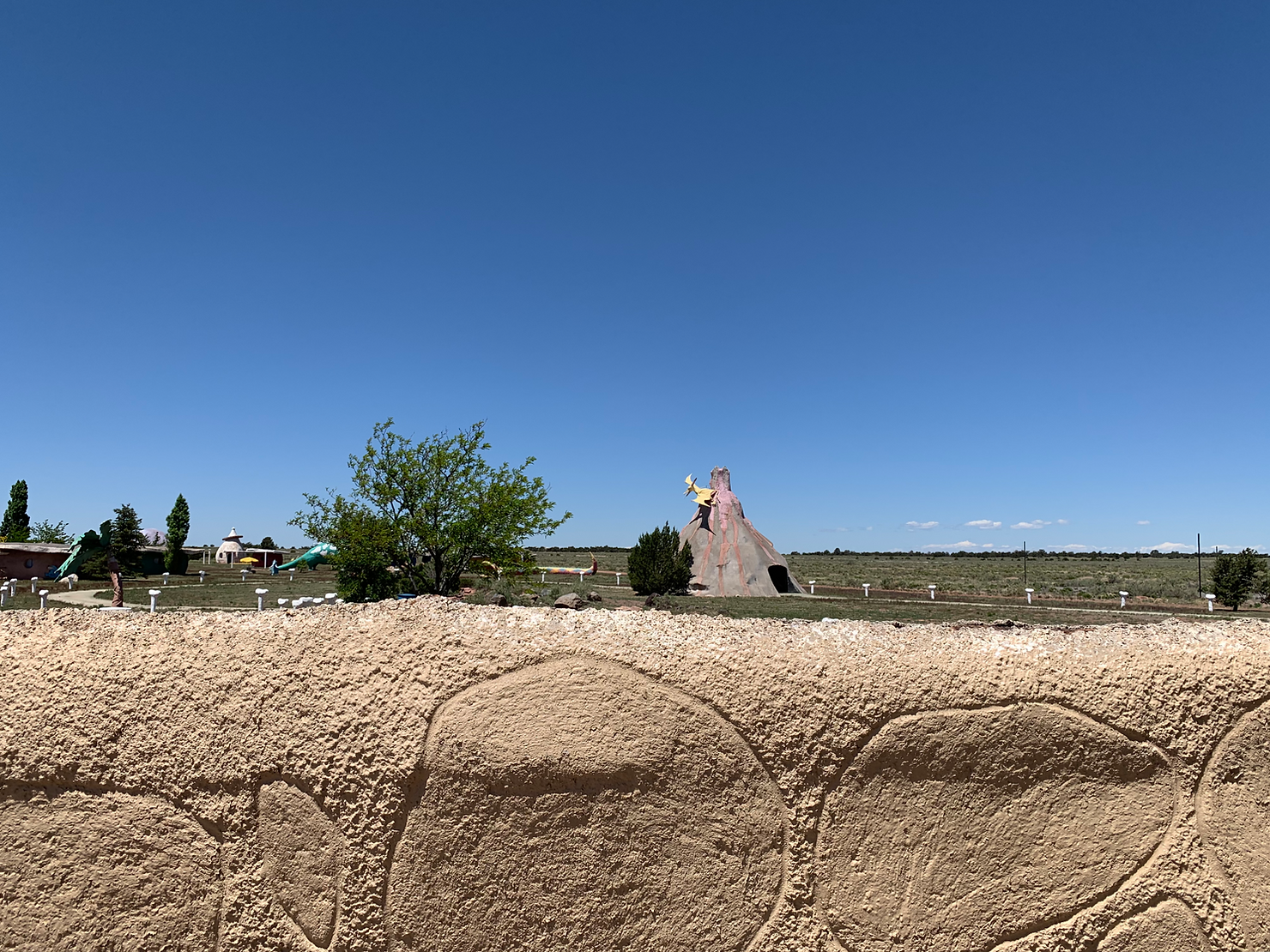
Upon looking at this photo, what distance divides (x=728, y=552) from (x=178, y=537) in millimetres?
30202

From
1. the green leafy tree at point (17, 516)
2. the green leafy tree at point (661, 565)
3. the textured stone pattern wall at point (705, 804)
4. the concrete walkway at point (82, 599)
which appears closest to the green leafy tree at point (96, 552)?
the concrete walkway at point (82, 599)

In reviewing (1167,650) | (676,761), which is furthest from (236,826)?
(1167,650)

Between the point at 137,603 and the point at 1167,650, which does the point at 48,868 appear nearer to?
the point at 1167,650

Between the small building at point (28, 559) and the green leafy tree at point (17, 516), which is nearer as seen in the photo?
the small building at point (28, 559)

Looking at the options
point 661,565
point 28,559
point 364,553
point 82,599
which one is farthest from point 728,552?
point 28,559

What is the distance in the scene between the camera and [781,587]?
28.7 m

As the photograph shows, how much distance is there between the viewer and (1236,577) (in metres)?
21.9

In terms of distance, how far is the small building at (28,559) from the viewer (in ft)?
108

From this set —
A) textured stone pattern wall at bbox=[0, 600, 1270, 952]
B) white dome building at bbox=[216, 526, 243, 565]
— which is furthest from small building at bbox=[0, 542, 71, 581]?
textured stone pattern wall at bbox=[0, 600, 1270, 952]

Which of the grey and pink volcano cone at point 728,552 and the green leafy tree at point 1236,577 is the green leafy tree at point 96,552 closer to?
the grey and pink volcano cone at point 728,552

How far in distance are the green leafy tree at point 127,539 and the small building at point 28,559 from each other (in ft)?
6.60

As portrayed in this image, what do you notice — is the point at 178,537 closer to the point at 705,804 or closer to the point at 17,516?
the point at 17,516

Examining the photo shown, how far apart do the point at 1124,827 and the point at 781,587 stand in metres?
27.5

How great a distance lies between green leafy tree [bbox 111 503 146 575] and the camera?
35.1 m
